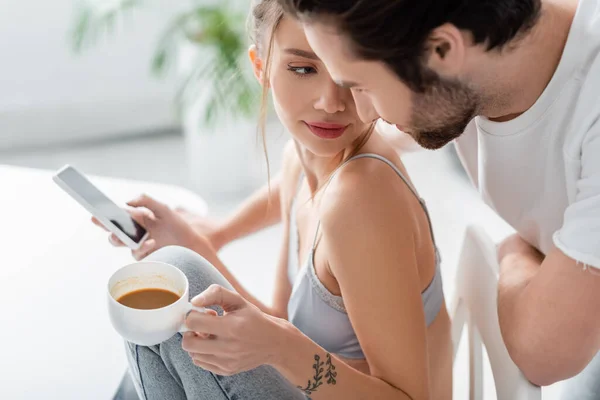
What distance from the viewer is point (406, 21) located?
0.94 meters

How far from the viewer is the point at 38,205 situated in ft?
4.93

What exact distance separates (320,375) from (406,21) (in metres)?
0.50

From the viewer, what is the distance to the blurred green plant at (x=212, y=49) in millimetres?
2424

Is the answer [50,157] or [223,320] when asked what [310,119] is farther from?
→ [50,157]

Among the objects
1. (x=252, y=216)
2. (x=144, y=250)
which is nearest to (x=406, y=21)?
(x=144, y=250)

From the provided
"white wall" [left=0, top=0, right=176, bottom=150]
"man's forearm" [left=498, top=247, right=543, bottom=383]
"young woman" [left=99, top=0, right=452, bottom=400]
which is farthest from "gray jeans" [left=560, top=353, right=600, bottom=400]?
"white wall" [left=0, top=0, right=176, bottom=150]

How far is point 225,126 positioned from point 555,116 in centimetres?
162

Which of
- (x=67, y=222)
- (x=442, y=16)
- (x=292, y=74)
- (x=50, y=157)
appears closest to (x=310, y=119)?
(x=292, y=74)

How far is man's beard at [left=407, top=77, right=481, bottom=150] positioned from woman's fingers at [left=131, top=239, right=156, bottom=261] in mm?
507

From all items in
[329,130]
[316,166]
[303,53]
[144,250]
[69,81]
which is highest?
[303,53]

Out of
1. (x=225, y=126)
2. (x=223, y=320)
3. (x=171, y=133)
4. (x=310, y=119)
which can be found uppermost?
(x=310, y=119)

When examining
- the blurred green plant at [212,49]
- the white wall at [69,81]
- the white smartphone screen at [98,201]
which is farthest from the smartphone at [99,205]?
the white wall at [69,81]

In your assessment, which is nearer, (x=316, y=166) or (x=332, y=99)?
(x=332, y=99)

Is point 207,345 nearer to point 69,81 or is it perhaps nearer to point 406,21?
point 406,21
